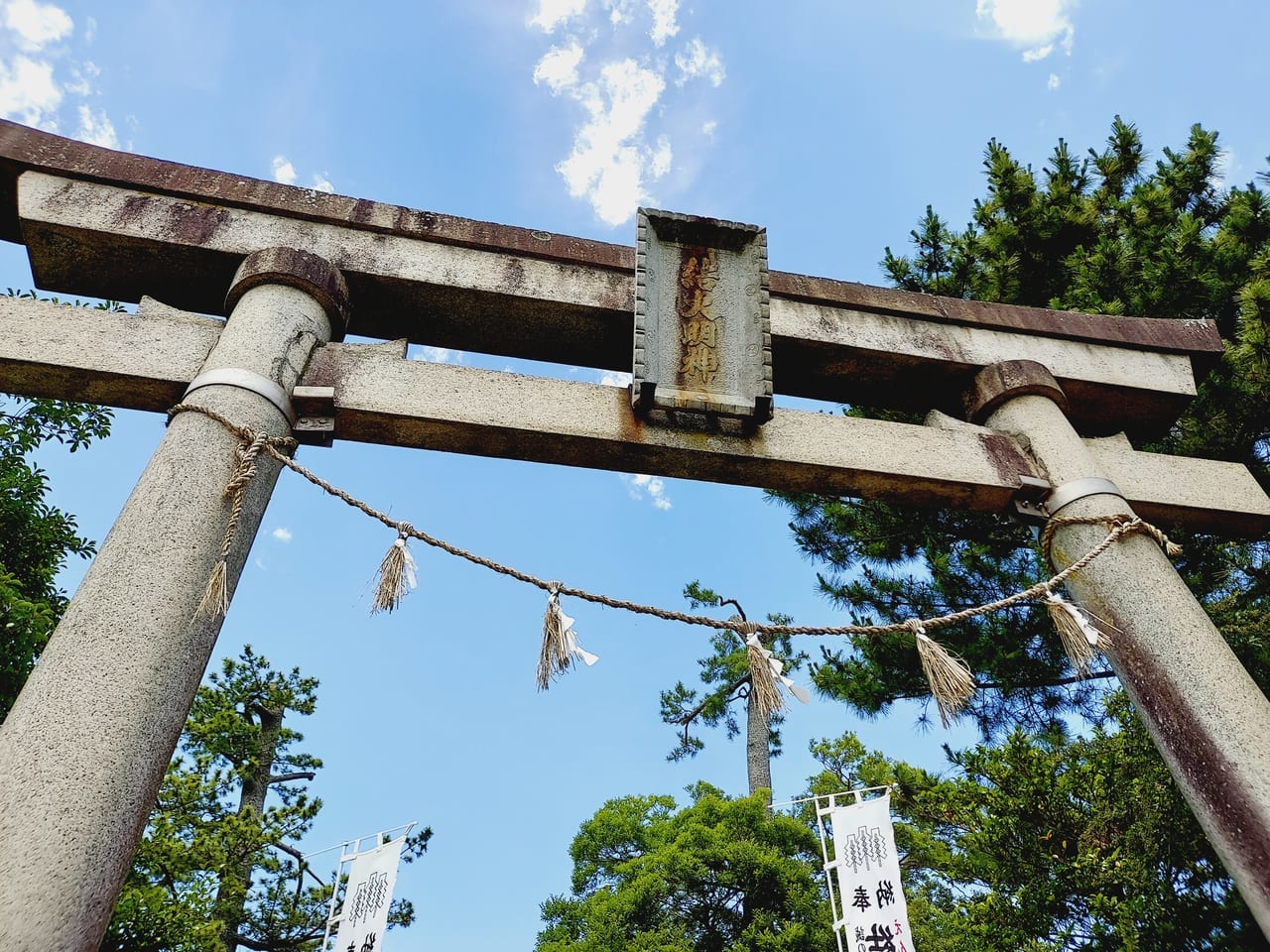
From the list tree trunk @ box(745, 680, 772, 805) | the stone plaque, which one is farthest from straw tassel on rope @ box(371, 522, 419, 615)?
tree trunk @ box(745, 680, 772, 805)

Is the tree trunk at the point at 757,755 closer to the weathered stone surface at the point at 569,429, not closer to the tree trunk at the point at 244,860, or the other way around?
the tree trunk at the point at 244,860

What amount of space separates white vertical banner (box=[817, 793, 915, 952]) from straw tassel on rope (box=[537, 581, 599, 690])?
5.84 m

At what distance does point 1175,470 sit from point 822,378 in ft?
5.78

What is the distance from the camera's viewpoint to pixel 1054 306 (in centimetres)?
596

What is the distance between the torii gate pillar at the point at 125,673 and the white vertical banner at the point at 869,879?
670 cm

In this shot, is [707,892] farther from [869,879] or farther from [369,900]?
[369,900]

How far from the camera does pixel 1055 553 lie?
3764mm

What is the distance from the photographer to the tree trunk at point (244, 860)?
9.48m

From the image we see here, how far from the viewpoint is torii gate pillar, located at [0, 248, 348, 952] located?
6.85ft

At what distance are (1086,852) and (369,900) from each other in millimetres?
6709

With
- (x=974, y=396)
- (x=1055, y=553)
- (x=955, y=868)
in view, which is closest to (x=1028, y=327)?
(x=974, y=396)

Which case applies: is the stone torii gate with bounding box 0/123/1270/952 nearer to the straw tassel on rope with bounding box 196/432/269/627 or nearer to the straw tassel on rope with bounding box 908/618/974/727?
the straw tassel on rope with bounding box 196/432/269/627

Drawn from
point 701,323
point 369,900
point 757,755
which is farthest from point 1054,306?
point 757,755

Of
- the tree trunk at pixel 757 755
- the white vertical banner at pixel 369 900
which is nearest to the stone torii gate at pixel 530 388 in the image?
the white vertical banner at pixel 369 900
